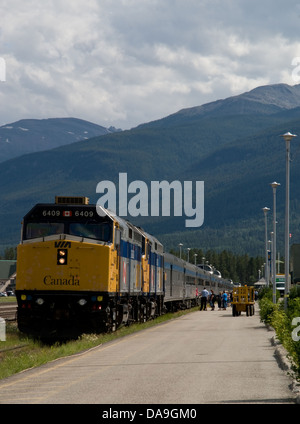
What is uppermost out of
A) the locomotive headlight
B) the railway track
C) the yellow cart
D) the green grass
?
the locomotive headlight

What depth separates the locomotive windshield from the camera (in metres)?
27.5

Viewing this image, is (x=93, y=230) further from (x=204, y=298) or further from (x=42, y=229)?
(x=204, y=298)

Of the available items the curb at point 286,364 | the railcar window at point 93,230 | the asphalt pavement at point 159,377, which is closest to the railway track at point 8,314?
the railcar window at point 93,230

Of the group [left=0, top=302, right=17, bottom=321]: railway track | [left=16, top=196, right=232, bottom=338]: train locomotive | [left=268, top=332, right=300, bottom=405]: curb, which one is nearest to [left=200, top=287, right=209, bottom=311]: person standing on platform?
[left=0, top=302, right=17, bottom=321]: railway track

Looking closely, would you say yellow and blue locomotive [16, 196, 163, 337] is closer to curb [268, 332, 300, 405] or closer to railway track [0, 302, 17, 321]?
curb [268, 332, 300, 405]

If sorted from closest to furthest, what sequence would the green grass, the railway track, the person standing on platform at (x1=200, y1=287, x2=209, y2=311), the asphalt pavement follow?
the asphalt pavement, the green grass, the railway track, the person standing on platform at (x1=200, y1=287, x2=209, y2=311)

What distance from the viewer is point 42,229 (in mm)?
27516

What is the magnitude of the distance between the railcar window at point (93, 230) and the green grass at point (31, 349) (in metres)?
3.33

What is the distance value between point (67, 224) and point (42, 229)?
851 mm

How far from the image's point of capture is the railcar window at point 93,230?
27.5m

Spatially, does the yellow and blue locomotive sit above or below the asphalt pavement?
above

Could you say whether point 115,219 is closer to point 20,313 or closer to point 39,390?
point 20,313
